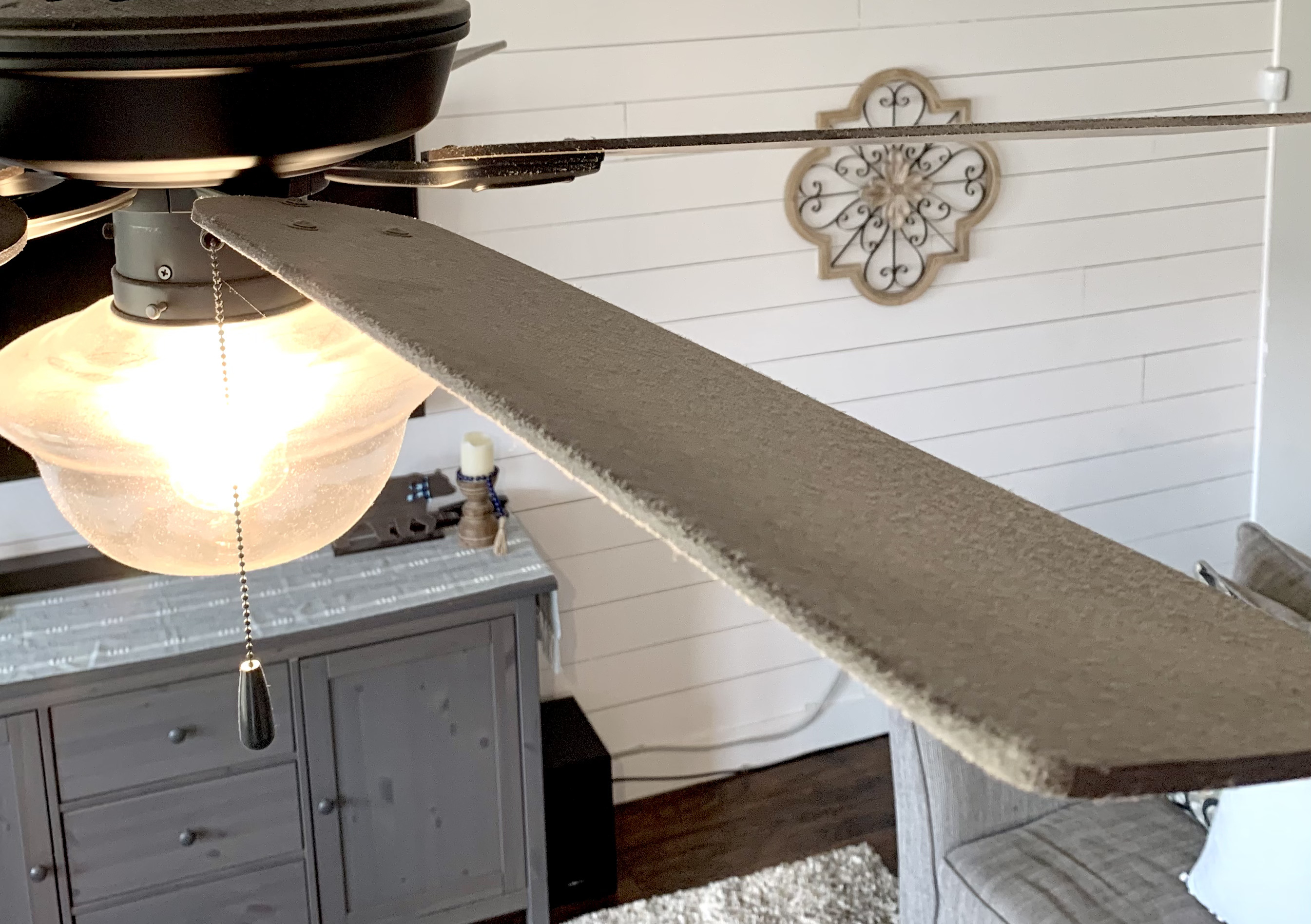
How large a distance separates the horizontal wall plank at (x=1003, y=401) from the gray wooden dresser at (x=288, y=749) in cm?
107

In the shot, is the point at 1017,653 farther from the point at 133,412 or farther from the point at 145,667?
the point at 145,667

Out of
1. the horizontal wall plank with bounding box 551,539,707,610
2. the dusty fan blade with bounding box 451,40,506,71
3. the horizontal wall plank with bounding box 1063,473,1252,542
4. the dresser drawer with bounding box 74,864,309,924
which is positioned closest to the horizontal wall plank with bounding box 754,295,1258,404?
the horizontal wall plank with bounding box 1063,473,1252,542

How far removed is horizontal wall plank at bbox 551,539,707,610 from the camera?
316 centimetres

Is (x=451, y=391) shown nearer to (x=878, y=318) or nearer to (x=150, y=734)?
(x=150, y=734)

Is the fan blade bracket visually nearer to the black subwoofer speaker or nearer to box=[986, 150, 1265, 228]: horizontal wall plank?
the black subwoofer speaker

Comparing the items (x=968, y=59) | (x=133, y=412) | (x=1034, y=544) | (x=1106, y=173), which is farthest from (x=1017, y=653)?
(x=1106, y=173)

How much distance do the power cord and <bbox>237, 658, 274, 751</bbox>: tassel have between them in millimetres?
2427

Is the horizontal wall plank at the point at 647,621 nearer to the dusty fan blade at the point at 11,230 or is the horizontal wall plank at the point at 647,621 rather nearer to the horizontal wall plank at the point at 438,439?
the horizontal wall plank at the point at 438,439

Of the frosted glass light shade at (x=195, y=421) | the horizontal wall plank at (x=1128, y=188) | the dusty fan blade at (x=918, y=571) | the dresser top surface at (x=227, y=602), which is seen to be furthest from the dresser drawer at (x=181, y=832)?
the dusty fan blade at (x=918, y=571)

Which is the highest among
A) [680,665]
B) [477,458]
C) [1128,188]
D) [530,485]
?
[1128,188]

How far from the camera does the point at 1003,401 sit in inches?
137

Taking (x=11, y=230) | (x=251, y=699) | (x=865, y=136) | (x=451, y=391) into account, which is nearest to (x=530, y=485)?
(x=251, y=699)

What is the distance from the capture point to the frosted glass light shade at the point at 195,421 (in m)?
0.75

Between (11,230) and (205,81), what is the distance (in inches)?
4.7
